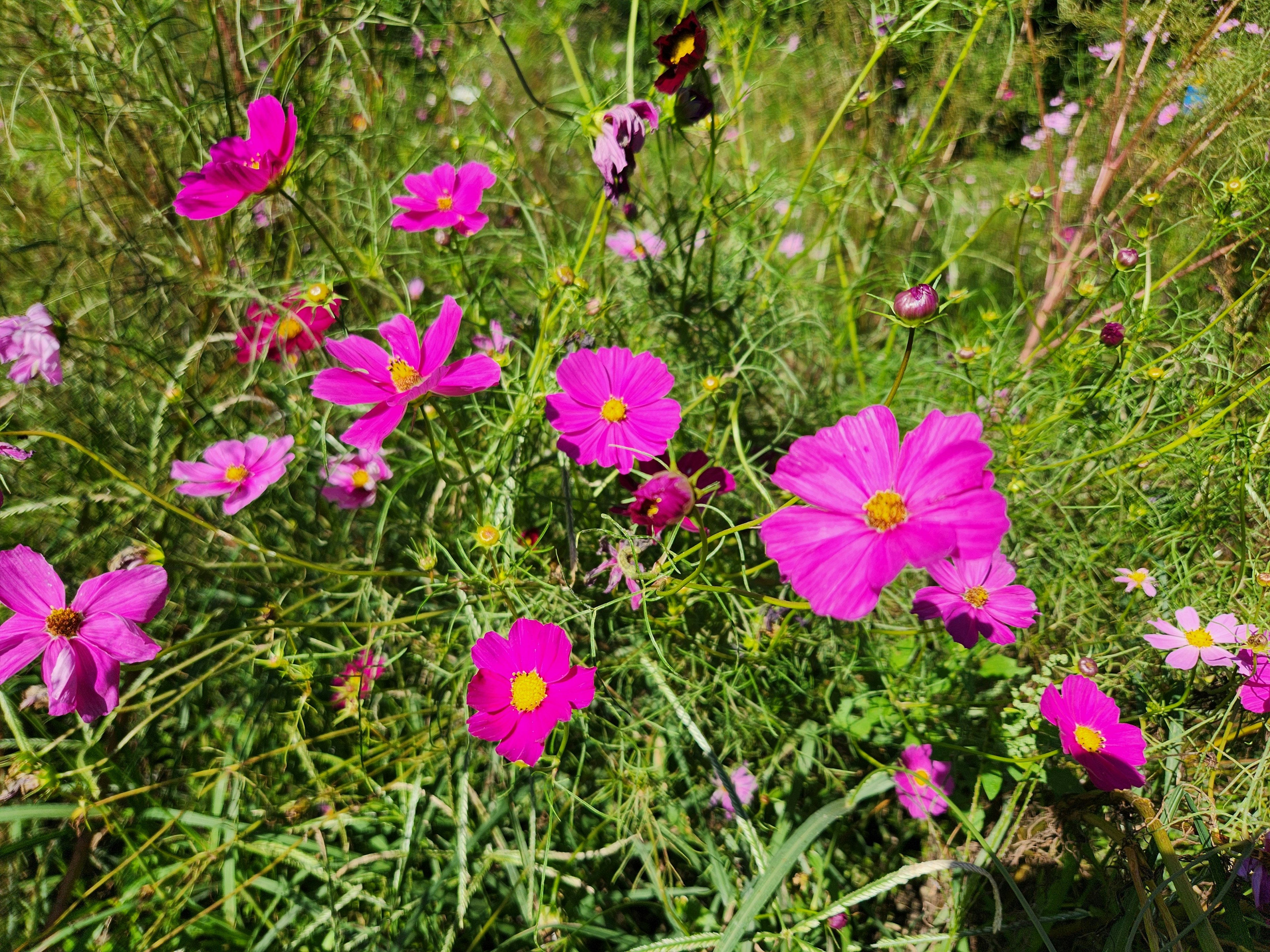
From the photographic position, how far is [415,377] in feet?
2.77

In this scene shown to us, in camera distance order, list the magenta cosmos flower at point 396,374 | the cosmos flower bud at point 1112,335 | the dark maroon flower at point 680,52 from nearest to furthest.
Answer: the magenta cosmos flower at point 396,374 < the dark maroon flower at point 680,52 < the cosmos flower bud at point 1112,335

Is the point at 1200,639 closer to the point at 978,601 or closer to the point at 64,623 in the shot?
the point at 978,601

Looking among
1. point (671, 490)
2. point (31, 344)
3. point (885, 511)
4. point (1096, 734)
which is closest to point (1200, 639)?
point (1096, 734)

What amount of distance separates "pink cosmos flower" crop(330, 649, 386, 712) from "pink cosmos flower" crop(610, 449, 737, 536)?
15.9 inches

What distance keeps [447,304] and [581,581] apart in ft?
1.46

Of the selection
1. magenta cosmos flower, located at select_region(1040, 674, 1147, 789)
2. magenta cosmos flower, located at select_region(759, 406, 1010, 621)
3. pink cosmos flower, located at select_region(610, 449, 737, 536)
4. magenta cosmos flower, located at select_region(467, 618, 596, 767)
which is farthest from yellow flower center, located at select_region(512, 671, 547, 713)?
magenta cosmos flower, located at select_region(1040, 674, 1147, 789)

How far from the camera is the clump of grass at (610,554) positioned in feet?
2.99

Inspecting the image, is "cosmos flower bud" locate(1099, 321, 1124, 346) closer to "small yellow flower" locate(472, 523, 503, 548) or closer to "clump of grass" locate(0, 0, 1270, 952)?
"clump of grass" locate(0, 0, 1270, 952)

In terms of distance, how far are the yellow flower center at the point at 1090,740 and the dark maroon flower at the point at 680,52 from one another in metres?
0.88

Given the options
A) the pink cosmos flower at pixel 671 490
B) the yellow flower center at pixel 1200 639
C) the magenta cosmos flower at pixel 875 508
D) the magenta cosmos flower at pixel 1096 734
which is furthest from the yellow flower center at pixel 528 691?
the yellow flower center at pixel 1200 639

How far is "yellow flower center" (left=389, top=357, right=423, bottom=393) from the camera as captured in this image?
836mm

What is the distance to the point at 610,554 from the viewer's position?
0.92 metres

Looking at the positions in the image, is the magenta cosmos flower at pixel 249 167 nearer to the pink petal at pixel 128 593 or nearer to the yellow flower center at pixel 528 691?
the pink petal at pixel 128 593

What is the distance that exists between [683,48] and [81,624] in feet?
3.04
